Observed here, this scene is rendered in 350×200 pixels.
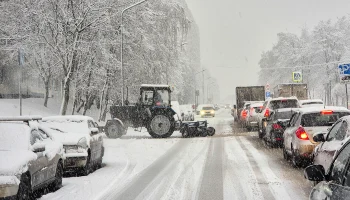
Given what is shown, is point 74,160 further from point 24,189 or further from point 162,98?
point 162,98

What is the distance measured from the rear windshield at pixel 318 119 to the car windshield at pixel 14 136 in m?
7.14

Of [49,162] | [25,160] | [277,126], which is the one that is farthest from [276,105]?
[25,160]

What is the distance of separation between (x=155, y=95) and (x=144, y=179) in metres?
14.1

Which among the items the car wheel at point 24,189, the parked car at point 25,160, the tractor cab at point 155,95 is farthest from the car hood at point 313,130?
the tractor cab at point 155,95

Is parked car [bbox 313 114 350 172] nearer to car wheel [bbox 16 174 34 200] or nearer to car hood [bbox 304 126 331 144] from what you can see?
car hood [bbox 304 126 331 144]

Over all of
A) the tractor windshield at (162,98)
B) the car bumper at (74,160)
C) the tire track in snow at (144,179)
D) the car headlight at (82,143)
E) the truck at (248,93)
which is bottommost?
the tire track in snow at (144,179)

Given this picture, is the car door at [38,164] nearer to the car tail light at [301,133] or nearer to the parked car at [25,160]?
the parked car at [25,160]

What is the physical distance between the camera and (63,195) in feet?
31.4

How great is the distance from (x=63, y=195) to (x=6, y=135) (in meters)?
1.59

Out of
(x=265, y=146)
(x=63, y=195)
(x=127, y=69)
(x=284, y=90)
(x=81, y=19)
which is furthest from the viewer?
(x=284, y=90)

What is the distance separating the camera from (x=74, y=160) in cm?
1209

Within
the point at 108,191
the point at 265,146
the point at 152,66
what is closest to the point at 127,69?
the point at 152,66

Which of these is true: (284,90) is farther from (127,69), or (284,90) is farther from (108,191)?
(108,191)

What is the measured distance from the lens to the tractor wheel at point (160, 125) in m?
25.1
